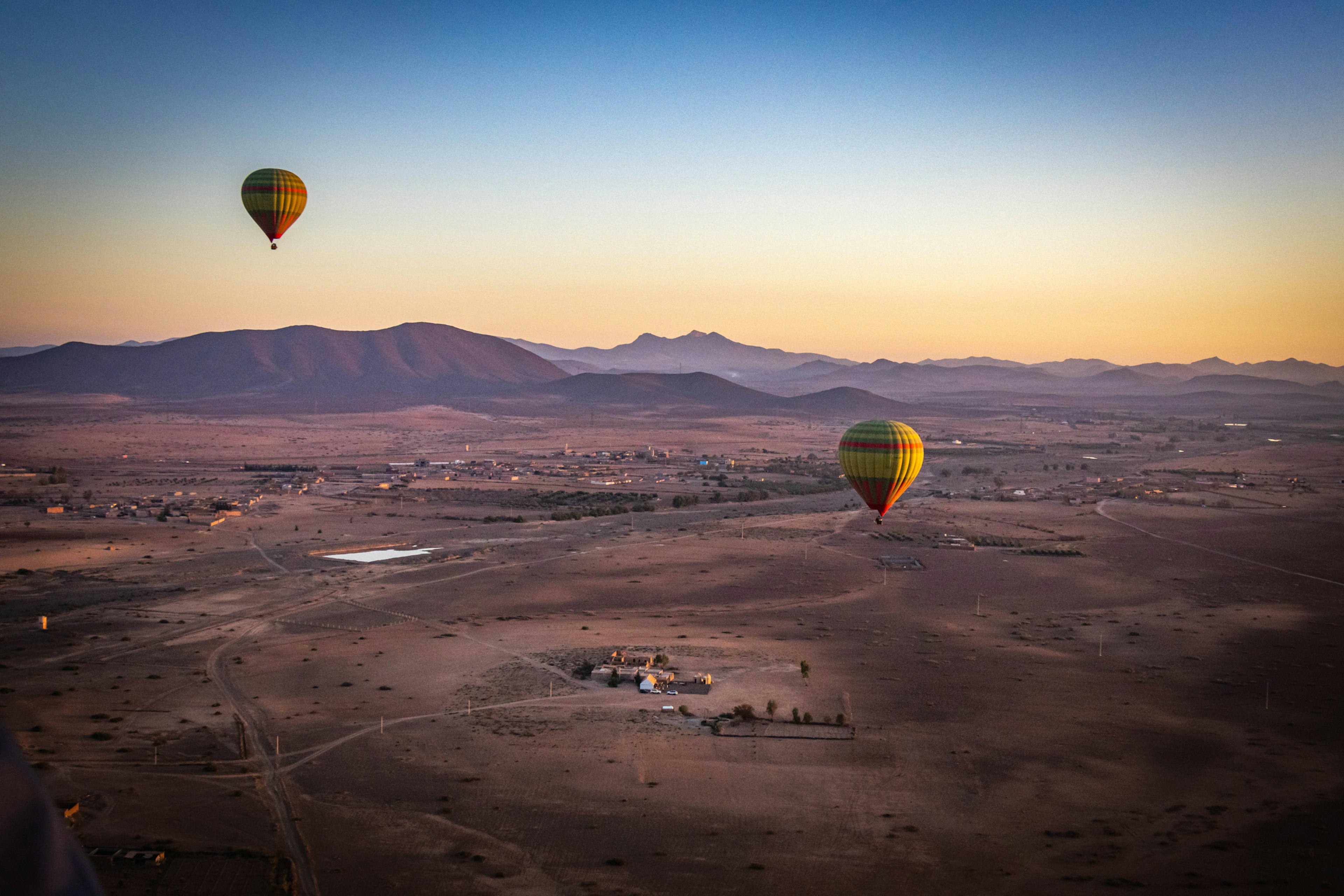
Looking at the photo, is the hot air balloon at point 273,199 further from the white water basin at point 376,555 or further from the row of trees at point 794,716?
the row of trees at point 794,716

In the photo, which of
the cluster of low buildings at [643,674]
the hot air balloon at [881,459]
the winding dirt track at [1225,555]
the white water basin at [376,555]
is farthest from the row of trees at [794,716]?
the winding dirt track at [1225,555]

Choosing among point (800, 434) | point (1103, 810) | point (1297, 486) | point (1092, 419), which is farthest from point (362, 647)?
point (1092, 419)

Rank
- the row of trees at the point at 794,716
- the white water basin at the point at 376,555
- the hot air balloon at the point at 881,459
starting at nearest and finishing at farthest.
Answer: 1. the row of trees at the point at 794,716
2. the hot air balloon at the point at 881,459
3. the white water basin at the point at 376,555

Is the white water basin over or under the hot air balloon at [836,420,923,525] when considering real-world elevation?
under

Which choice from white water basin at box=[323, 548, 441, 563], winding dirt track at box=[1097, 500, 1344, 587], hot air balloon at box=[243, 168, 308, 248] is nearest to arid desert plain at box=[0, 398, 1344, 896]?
winding dirt track at box=[1097, 500, 1344, 587]

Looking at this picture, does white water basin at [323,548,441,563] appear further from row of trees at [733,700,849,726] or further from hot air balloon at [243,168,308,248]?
row of trees at [733,700,849,726]

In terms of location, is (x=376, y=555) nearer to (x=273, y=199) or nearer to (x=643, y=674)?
(x=273, y=199)
